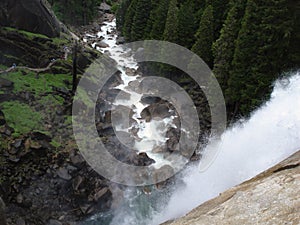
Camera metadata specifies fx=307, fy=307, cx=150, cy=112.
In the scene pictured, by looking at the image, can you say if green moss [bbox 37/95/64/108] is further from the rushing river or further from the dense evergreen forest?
the dense evergreen forest

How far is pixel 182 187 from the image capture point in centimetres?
2403

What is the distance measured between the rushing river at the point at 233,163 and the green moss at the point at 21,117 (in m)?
9.31

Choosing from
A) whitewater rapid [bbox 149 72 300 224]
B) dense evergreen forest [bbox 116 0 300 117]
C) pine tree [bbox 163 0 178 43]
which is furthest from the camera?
pine tree [bbox 163 0 178 43]

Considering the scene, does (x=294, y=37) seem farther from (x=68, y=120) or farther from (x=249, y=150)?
(x=68, y=120)

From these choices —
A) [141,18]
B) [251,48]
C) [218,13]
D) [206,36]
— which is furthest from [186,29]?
[141,18]

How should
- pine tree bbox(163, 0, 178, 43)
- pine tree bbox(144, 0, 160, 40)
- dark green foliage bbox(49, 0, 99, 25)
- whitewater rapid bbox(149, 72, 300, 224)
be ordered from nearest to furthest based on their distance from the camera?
whitewater rapid bbox(149, 72, 300, 224), pine tree bbox(163, 0, 178, 43), pine tree bbox(144, 0, 160, 40), dark green foliage bbox(49, 0, 99, 25)

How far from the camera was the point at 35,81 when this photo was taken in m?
30.9

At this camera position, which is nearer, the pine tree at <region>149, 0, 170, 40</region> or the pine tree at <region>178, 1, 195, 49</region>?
the pine tree at <region>178, 1, 195, 49</region>

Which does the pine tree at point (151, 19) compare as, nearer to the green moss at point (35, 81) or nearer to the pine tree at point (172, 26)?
the pine tree at point (172, 26)

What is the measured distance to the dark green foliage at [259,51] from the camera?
24.5 metres

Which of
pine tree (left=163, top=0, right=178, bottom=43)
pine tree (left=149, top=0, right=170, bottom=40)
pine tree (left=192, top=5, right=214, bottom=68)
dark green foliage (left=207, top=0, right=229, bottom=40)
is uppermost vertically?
pine tree (left=149, top=0, right=170, bottom=40)

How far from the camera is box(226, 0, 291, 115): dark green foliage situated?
2448 centimetres

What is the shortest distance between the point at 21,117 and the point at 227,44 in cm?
1958

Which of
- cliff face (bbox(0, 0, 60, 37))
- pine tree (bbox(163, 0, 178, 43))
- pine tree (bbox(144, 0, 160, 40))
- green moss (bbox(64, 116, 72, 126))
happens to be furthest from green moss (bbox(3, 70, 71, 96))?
pine tree (bbox(144, 0, 160, 40))
